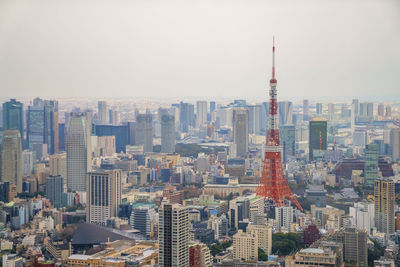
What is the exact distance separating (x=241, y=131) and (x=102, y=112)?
9.60 feet

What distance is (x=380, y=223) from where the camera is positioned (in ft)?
22.6

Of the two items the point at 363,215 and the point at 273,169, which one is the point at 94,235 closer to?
the point at 363,215

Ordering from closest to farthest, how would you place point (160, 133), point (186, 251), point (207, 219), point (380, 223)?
1. point (186, 251)
2. point (380, 223)
3. point (207, 219)
4. point (160, 133)

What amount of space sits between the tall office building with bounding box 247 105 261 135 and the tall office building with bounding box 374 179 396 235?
103 inches

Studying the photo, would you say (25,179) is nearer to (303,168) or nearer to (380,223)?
(303,168)

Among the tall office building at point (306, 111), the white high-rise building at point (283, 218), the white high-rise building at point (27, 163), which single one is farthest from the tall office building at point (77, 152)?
the tall office building at point (306, 111)

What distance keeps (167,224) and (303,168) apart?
4614 mm

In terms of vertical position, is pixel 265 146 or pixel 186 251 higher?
pixel 265 146

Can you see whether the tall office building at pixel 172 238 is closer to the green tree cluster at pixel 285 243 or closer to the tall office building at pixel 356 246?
the green tree cluster at pixel 285 243

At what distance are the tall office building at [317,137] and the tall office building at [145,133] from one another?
8.84 ft

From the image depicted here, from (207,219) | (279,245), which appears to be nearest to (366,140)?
(207,219)

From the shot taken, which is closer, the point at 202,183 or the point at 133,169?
the point at 202,183

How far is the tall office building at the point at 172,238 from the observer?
17.9ft

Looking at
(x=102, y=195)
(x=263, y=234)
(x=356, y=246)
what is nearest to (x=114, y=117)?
(x=102, y=195)
